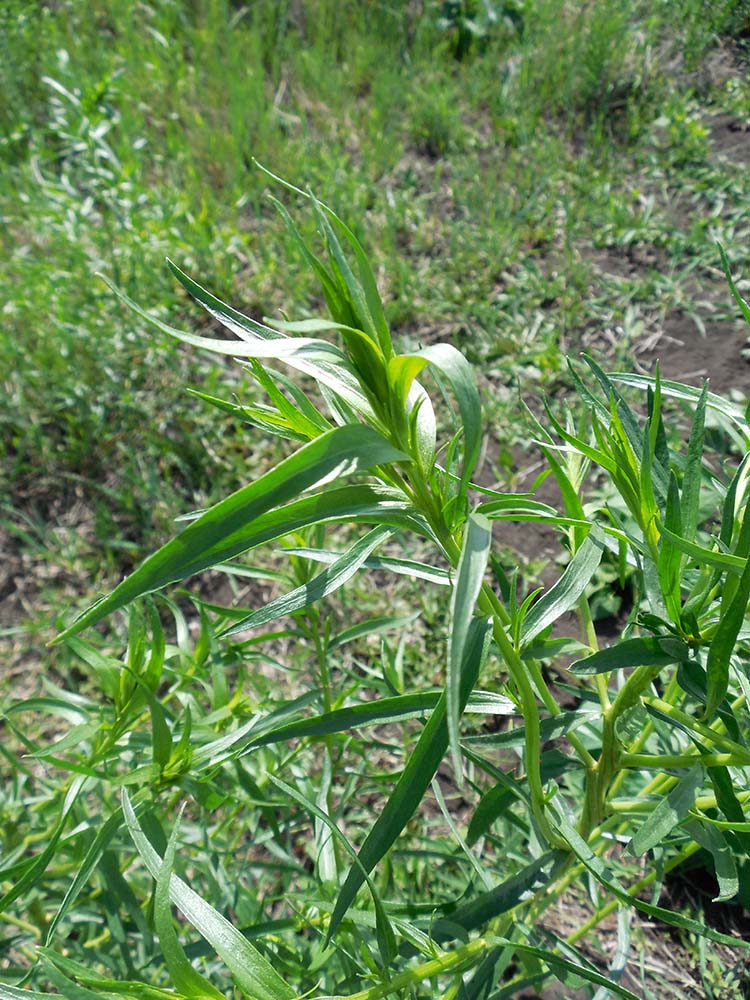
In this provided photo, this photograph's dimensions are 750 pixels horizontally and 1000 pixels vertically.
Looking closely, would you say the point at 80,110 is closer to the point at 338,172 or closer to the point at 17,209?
the point at 17,209

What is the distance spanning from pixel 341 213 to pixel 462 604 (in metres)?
2.63

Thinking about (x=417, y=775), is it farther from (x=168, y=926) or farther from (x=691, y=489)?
(x=691, y=489)

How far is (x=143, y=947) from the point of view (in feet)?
4.50

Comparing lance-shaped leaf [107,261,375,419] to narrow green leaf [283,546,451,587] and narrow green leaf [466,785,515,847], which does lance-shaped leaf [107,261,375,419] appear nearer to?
narrow green leaf [283,546,451,587]

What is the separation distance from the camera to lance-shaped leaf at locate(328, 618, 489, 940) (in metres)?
0.70

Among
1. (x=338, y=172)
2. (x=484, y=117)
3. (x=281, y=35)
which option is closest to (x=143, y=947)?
(x=338, y=172)

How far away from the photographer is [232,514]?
1.79 feet

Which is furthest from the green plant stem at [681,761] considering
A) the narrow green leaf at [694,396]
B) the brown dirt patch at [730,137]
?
the brown dirt patch at [730,137]

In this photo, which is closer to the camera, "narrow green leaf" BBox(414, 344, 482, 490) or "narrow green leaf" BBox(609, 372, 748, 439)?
"narrow green leaf" BBox(414, 344, 482, 490)

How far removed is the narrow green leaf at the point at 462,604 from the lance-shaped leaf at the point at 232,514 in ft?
0.30

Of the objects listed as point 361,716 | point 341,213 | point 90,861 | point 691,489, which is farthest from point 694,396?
point 341,213

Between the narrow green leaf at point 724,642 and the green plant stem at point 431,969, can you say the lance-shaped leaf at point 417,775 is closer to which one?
the green plant stem at point 431,969

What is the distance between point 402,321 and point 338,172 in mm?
752

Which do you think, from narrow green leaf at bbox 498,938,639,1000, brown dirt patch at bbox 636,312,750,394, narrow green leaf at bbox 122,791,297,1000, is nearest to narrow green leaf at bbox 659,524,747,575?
narrow green leaf at bbox 498,938,639,1000
